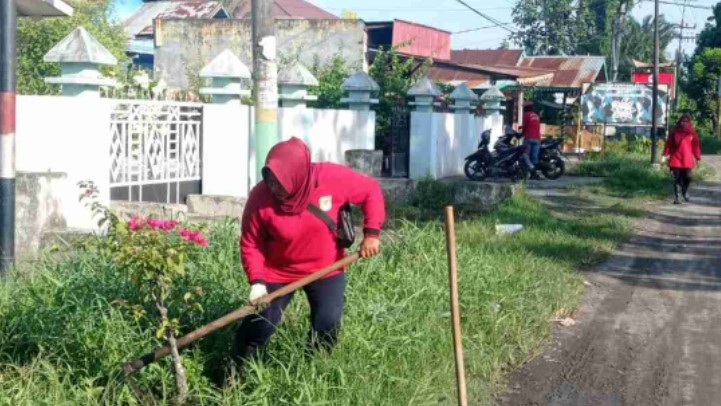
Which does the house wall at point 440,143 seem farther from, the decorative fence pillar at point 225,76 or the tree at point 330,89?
the decorative fence pillar at point 225,76

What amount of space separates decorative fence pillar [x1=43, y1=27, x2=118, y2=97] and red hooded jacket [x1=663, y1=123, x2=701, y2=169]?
10.3 metres

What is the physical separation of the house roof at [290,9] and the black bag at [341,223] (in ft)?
113

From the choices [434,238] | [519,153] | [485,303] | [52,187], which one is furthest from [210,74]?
[519,153]

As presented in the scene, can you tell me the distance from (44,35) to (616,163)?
41.9 ft

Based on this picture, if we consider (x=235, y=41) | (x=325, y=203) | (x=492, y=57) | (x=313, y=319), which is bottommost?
(x=313, y=319)

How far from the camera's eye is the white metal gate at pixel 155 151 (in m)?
11.0

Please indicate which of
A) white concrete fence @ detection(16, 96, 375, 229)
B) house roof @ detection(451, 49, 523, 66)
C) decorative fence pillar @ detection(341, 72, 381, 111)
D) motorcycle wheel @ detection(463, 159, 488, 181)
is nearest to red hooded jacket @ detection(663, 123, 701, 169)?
motorcycle wheel @ detection(463, 159, 488, 181)

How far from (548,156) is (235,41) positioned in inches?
501

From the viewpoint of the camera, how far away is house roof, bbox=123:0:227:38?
37200mm

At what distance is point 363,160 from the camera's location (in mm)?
15484

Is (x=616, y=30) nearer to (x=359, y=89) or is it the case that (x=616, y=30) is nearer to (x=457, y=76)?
(x=457, y=76)

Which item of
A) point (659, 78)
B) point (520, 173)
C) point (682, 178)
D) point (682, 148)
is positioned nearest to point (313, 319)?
point (682, 148)

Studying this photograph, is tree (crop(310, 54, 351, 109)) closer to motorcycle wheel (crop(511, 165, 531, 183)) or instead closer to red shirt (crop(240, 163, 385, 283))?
motorcycle wheel (crop(511, 165, 531, 183))

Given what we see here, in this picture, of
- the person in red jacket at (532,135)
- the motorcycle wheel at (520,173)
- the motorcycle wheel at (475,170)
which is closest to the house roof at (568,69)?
the person in red jacket at (532,135)
